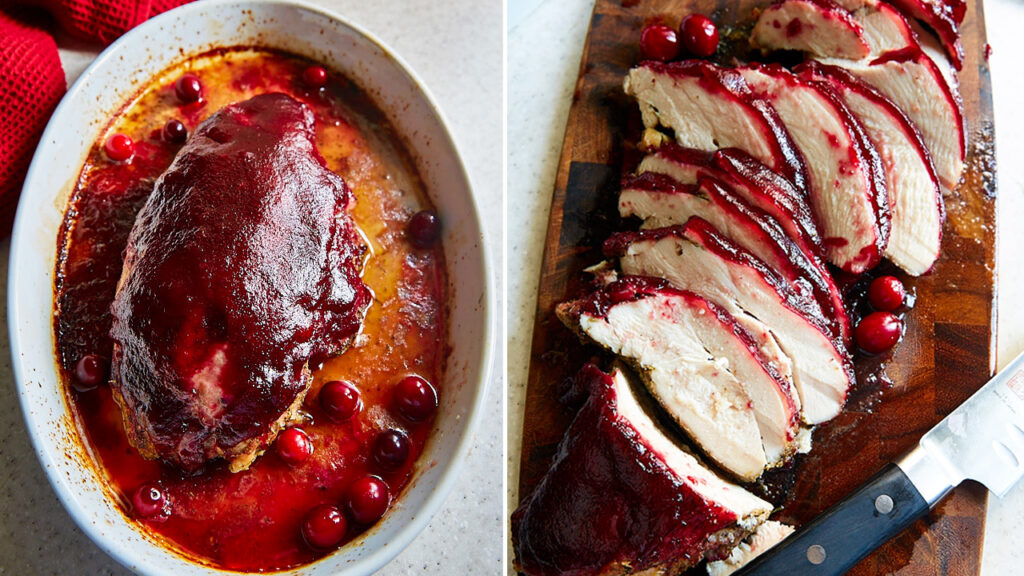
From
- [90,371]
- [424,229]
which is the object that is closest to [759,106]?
[424,229]

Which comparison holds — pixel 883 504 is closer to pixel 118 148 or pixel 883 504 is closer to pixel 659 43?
pixel 659 43

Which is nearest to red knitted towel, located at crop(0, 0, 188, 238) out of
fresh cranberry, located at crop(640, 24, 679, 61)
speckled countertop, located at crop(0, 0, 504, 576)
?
speckled countertop, located at crop(0, 0, 504, 576)

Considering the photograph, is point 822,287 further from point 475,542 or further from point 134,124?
point 134,124

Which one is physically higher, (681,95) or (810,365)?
(681,95)

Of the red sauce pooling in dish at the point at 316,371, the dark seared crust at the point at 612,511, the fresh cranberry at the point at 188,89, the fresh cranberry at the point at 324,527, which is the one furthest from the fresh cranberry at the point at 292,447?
the fresh cranberry at the point at 188,89

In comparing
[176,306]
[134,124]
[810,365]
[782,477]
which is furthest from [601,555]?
[134,124]

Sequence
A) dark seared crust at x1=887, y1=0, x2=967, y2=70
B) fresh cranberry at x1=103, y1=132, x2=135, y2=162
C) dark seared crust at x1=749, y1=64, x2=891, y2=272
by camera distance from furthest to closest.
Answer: dark seared crust at x1=887, y1=0, x2=967, y2=70 < dark seared crust at x1=749, y1=64, x2=891, y2=272 < fresh cranberry at x1=103, y1=132, x2=135, y2=162

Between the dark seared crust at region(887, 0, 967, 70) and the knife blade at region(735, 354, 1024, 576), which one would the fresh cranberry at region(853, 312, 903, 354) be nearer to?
the knife blade at region(735, 354, 1024, 576)
